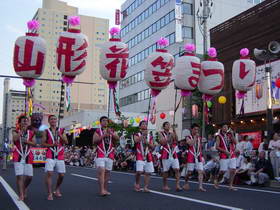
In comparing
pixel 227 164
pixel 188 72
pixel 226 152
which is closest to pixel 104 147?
pixel 226 152

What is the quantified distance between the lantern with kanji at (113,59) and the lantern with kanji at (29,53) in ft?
6.29

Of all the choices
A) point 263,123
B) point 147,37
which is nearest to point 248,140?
point 263,123

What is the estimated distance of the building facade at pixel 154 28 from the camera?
43906 millimetres

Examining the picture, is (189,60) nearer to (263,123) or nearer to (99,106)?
(263,123)

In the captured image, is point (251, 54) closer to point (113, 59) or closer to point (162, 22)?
point (113, 59)

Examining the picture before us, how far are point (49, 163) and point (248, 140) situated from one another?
10.4 metres

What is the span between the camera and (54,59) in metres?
47.2

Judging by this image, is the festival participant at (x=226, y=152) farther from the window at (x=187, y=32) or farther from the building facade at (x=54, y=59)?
the building facade at (x=54, y=59)

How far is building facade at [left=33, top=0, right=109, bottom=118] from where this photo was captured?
194 feet

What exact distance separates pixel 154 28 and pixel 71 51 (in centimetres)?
3846

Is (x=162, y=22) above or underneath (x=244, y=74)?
above

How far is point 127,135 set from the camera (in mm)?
34062

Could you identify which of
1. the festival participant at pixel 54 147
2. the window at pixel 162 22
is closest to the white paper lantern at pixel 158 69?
the festival participant at pixel 54 147

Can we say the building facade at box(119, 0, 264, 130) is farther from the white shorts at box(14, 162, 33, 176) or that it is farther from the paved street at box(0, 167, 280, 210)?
the white shorts at box(14, 162, 33, 176)
